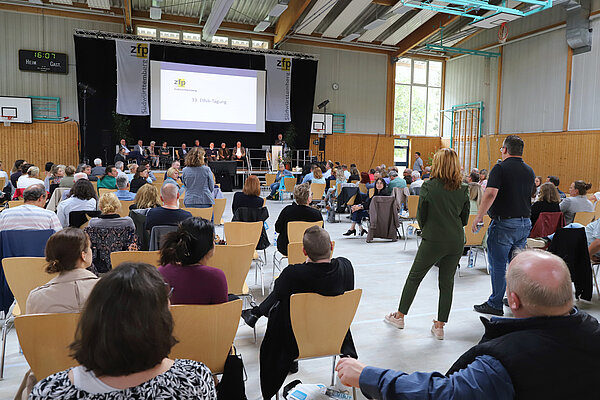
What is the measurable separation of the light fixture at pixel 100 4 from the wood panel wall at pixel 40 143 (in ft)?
13.5

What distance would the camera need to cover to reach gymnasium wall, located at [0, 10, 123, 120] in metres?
14.6

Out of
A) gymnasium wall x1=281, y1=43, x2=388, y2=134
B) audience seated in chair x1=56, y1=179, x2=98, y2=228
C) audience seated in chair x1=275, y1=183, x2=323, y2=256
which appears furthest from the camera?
gymnasium wall x1=281, y1=43, x2=388, y2=134

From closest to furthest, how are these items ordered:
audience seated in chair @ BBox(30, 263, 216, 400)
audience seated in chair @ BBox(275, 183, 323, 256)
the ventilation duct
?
audience seated in chair @ BBox(30, 263, 216, 400), audience seated in chair @ BBox(275, 183, 323, 256), the ventilation duct

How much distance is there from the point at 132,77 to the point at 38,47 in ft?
11.2

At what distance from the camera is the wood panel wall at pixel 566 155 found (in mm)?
13273

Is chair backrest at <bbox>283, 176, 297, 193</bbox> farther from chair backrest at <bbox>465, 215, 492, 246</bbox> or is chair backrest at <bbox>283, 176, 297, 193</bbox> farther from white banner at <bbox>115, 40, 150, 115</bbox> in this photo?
chair backrest at <bbox>465, 215, 492, 246</bbox>

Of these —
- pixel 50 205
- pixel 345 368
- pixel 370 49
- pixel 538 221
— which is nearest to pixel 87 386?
pixel 345 368

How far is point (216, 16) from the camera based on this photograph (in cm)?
1355

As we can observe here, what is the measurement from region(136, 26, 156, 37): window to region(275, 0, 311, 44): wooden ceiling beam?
186 inches

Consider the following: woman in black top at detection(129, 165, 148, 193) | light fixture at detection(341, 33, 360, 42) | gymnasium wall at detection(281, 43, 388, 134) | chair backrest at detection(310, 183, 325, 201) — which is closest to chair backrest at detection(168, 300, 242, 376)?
woman in black top at detection(129, 165, 148, 193)

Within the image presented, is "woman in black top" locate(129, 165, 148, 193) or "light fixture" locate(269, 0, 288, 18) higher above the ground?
"light fixture" locate(269, 0, 288, 18)

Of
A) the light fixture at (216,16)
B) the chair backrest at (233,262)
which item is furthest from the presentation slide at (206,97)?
the chair backrest at (233,262)

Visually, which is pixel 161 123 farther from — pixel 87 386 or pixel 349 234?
pixel 87 386

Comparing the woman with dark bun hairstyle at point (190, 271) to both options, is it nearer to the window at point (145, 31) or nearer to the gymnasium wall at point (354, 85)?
the window at point (145, 31)
